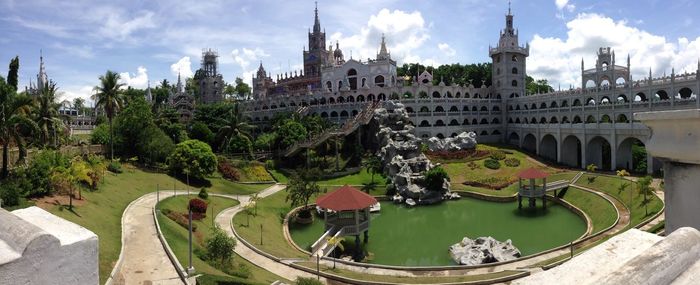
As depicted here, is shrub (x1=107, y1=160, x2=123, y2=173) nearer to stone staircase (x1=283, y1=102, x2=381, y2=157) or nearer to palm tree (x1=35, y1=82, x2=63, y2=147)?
palm tree (x1=35, y1=82, x2=63, y2=147)

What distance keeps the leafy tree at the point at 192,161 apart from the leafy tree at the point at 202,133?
2087 centimetres

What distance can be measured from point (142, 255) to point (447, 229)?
22.7 meters

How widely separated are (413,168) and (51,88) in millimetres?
33423

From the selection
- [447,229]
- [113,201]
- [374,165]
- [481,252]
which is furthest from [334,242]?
[374,165]

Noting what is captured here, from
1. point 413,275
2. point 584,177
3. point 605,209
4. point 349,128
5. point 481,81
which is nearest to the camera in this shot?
point 413,275

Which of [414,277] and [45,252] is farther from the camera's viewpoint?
[414,277]

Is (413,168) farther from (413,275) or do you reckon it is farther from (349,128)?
(413,275)

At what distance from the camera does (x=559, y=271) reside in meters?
3.14

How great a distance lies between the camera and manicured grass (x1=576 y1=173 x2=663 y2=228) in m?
29.8

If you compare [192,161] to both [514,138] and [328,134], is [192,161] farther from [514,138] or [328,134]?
[514,138]

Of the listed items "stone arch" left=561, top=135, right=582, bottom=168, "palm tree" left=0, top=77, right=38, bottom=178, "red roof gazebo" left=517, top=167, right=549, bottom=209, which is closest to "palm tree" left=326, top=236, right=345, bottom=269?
"red roof gazebo" left=517, top=167, right=549, bottom=209

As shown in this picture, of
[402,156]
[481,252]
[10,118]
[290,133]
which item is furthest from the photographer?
[290,133]

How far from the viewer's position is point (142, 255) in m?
19.4

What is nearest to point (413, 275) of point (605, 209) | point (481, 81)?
point (605, 209)
